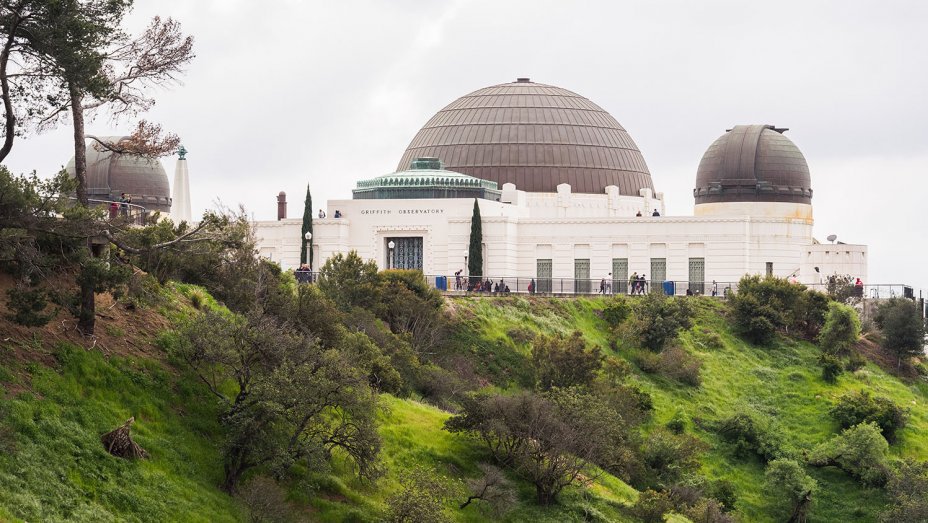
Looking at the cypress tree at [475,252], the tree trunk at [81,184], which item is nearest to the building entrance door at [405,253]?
the cypress tree at [475,252]

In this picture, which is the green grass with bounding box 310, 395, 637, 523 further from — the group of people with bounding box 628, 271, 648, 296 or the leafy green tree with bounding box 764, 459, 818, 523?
the group of people with bounding box 628, 271, 648, 296

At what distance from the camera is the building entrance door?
75250mm

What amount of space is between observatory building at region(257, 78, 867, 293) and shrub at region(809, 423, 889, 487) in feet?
55.3

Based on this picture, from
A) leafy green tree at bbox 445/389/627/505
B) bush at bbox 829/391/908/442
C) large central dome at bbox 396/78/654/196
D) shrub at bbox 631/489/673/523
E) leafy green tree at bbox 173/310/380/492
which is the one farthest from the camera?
large central dome at bbox 396/78/654/196

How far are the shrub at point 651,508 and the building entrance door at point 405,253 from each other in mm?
30359

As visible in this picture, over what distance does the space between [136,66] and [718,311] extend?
126ft

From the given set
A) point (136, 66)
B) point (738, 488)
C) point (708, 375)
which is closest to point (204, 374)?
point (136, 66)

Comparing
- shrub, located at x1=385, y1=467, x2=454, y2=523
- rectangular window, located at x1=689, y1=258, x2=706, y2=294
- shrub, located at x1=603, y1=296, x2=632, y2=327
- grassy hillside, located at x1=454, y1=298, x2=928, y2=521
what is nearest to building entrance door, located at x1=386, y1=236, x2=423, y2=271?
grassy hillside, located at x1=454, y1=298, x2=928, y2=521

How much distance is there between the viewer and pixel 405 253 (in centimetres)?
7562

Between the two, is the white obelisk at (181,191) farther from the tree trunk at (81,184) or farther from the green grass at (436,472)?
the tree trunk at (81,184)

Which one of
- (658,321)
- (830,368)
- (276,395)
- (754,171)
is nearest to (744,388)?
(830,368)

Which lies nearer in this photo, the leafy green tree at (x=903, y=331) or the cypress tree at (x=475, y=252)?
the leafy green tree at (x=903, y=331)

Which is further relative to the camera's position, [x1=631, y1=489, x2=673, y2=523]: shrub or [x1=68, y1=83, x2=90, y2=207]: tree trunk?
[x1=631, y1=489, x2=673, y2=523]: shrub

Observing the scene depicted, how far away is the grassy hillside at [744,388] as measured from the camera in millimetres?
56875
